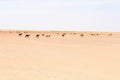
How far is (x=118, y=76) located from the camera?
25.0 feet

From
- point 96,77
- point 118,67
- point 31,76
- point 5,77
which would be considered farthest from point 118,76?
point 5,77

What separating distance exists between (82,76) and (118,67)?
6.74ft

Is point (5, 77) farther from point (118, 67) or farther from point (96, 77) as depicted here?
point (118, 67)

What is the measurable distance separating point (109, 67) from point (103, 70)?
2.20ft

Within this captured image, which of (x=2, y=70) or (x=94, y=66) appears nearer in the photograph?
(x=2, y=70)

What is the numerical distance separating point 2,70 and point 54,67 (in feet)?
5.32

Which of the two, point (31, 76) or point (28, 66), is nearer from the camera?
point (31, 76)

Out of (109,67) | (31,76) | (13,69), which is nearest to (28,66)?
(13,69)

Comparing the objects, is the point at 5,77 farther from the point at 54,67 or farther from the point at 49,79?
the point at 54,67

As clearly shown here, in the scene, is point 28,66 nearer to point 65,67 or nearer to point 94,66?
point 65,67

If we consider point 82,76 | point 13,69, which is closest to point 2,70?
point 13,69

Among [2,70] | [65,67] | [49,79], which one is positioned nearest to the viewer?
[49,79]

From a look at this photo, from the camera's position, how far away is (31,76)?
758 centimetres

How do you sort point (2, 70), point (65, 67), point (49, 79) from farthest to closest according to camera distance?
point (65, 67) → point (2, 70) → point (49, 79)
